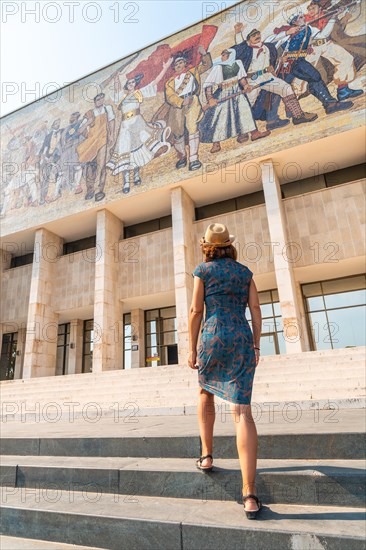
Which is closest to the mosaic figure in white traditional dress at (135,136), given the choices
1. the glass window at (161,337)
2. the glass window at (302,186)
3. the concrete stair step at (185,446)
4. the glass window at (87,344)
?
the glass window at (302,186)

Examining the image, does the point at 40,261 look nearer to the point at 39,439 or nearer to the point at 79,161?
the point at 79,161

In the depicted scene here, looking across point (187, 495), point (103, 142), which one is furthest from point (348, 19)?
point (187, 495)

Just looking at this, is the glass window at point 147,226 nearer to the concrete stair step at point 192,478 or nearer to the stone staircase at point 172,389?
the stone staircase at point 172,389

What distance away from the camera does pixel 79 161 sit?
19328 mm

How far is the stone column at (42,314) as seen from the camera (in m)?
17.3

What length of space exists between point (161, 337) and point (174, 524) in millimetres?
17526

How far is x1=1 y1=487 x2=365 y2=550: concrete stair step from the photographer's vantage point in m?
1.78

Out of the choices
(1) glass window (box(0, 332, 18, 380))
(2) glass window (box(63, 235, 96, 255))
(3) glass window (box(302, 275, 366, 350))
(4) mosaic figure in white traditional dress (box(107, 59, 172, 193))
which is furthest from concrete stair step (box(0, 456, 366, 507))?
(1) glass window (box(0, 332, 18, 380))

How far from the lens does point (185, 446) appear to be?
300 cm

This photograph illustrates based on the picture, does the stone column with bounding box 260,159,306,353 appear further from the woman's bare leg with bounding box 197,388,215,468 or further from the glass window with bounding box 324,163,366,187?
the woman's bare leg with bounding box 197,388,215,468

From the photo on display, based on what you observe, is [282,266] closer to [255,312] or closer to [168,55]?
[255,312]

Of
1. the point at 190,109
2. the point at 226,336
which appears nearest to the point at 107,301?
the point at 190,109

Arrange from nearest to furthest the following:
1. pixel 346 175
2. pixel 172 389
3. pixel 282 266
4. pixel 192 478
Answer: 1. pixel 192 478
2. pixel 172 389
3. pixel 282 266
4. pixel 346 175

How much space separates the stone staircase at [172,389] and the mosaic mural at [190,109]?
9.85 metres
